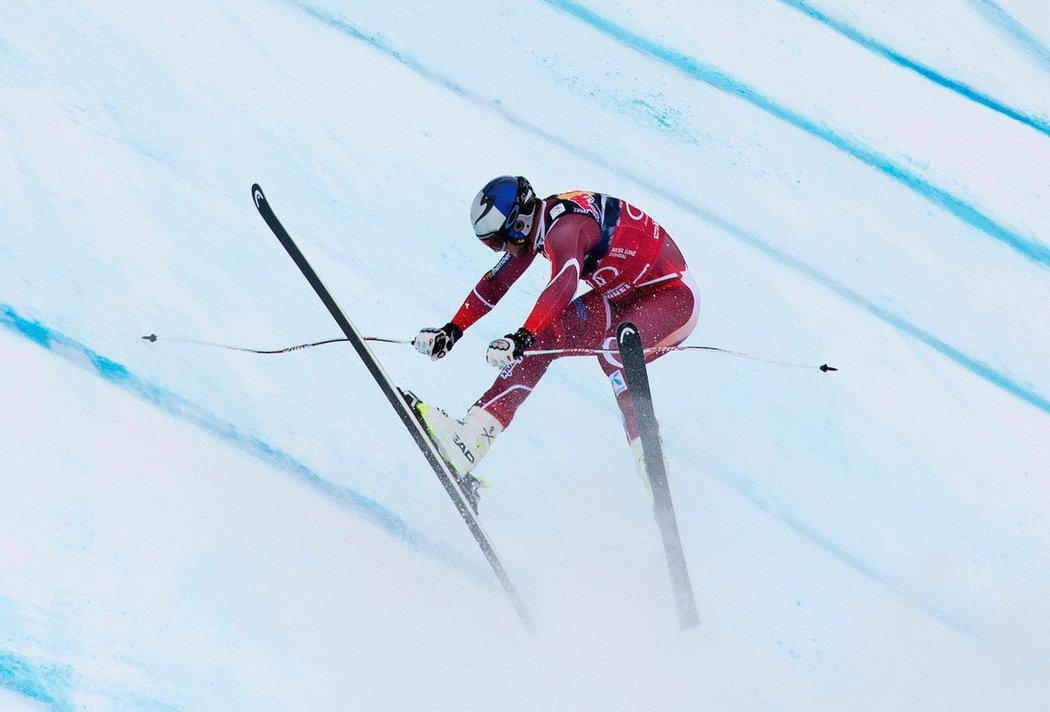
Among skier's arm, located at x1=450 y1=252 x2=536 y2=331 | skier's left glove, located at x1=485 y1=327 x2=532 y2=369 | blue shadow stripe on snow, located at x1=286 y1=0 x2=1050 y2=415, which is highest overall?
skier's left glove, located at x1=485 y1=327 x2=532 y2=369

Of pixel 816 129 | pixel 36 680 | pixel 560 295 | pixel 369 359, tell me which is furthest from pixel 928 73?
pixel 36 680

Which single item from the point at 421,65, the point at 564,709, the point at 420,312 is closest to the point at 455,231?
the point at 420,312

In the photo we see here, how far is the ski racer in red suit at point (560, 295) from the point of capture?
10.1ft

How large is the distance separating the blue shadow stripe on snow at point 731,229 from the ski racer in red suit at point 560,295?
1.78 metres

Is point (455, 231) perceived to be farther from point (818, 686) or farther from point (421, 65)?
point (818, 686)

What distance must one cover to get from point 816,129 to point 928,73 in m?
0.95

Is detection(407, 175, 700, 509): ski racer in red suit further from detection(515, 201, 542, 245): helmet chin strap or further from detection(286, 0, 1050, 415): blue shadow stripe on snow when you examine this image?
detection(286, 0, 1050, 415): blue shadow stripe on snow

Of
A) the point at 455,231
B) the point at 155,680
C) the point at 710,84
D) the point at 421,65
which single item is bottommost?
the point at 155,680

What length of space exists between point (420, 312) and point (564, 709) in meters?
1.83

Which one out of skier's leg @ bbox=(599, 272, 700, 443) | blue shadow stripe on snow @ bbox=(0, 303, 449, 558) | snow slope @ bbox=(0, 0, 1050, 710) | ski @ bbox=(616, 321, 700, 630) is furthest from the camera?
blue shadow stripe on snow @ bbox=(0, 303, 449, 558)

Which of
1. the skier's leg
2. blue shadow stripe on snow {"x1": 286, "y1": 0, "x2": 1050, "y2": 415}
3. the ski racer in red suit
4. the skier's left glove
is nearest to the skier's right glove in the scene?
the ski racer in red suit

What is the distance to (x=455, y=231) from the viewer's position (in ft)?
15.8

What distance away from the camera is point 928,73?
5973 mm

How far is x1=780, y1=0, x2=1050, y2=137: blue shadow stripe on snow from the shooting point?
19.5 feet
